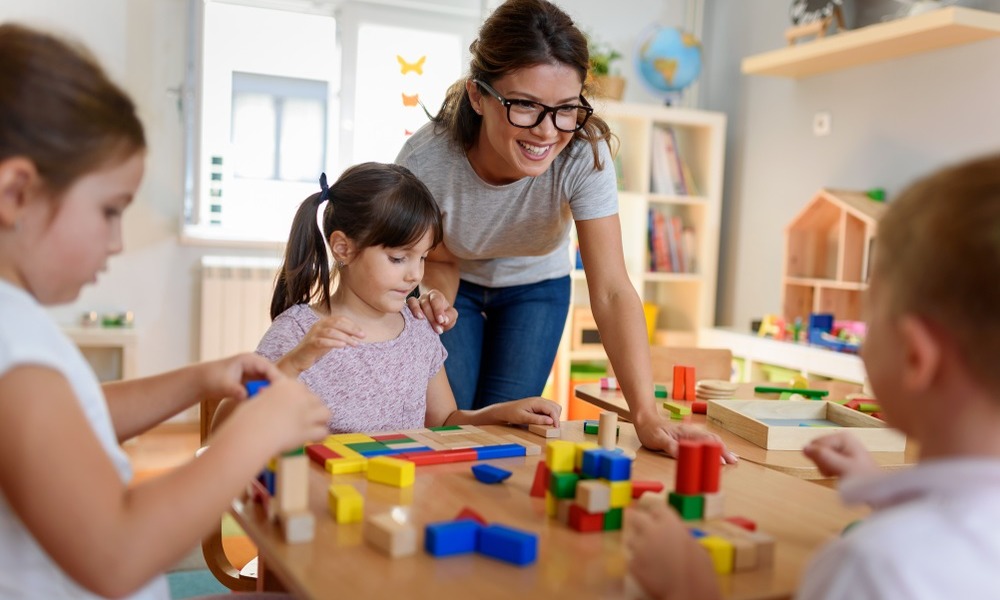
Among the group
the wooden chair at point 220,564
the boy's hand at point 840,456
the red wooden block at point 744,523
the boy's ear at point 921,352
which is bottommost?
the wooden chair at point 220,564

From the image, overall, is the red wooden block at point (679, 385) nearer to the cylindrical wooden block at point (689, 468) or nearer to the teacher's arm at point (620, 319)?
the teacher's arm at point (620, 319)

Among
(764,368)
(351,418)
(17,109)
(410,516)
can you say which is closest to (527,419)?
Answer: (351,418)

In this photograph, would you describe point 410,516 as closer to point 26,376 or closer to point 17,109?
point 26,376

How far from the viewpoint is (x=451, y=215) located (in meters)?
2.10

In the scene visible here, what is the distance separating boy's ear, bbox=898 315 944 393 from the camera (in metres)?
0.72

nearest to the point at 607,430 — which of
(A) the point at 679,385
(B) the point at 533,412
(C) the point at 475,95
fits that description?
(B) the point at 533,412

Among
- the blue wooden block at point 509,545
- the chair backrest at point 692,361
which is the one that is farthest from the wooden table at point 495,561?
the chair backrest at point 692,361

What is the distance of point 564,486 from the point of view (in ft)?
3.46

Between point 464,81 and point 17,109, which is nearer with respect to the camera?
point 17,109

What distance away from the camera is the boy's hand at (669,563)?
0.83 meters

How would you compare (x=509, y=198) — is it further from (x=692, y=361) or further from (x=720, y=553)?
(x=720, y=553)

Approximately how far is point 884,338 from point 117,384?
0.93m

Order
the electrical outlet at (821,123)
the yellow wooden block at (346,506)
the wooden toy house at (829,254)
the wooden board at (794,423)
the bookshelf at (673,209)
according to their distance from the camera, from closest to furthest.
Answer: the yellow wooden block at (346,506), the wooden board at (794,423), the wooden toy house at (829,254), the electrical outlet at (821,123), the bookshelf at (673,209)

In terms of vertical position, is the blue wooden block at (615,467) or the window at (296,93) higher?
the window at (296,93)
